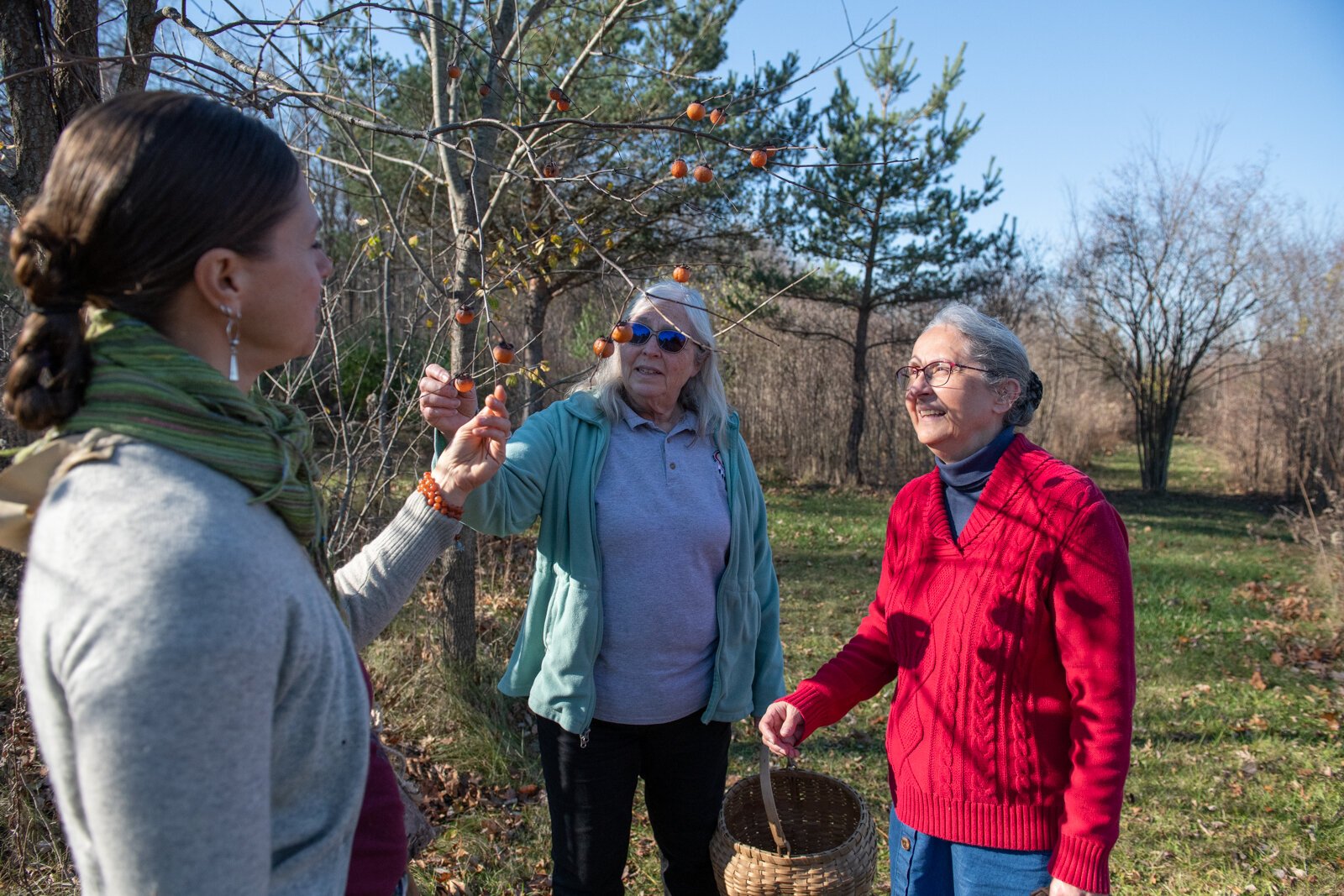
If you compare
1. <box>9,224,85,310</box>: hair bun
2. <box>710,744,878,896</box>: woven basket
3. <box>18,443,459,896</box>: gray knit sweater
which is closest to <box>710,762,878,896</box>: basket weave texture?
<box>710,744,878,896</box>: woven basket

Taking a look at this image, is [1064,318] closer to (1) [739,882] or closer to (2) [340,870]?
(1) [739,882]

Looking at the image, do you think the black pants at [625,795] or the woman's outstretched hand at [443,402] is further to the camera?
the black pants at [625,795]

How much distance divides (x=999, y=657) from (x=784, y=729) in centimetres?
52

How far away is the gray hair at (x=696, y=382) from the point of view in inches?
90.8

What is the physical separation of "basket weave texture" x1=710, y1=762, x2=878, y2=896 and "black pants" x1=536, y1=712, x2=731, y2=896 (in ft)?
0.34

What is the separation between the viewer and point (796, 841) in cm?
225

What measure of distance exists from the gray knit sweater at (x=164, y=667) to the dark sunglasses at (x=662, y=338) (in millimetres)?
1473

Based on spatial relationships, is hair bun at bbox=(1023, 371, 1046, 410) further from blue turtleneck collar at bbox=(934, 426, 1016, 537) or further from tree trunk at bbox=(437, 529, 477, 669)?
tree trunk at bbox=(437, 529, 477, 669)

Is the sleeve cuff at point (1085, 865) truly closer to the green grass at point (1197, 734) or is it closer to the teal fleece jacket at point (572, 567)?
the teal fleece jacket at point (572, 567)

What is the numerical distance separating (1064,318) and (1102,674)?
14685mm

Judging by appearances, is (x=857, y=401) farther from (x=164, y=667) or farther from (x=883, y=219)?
(x=164, y=667)

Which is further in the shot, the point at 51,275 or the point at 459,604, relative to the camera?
the point at 459,604

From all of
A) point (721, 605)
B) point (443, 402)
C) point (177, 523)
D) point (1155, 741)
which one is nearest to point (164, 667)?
point (177, 523)

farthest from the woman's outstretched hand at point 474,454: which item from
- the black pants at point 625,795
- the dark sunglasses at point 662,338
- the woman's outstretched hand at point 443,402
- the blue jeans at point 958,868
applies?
the blue jeans at point 958,868
